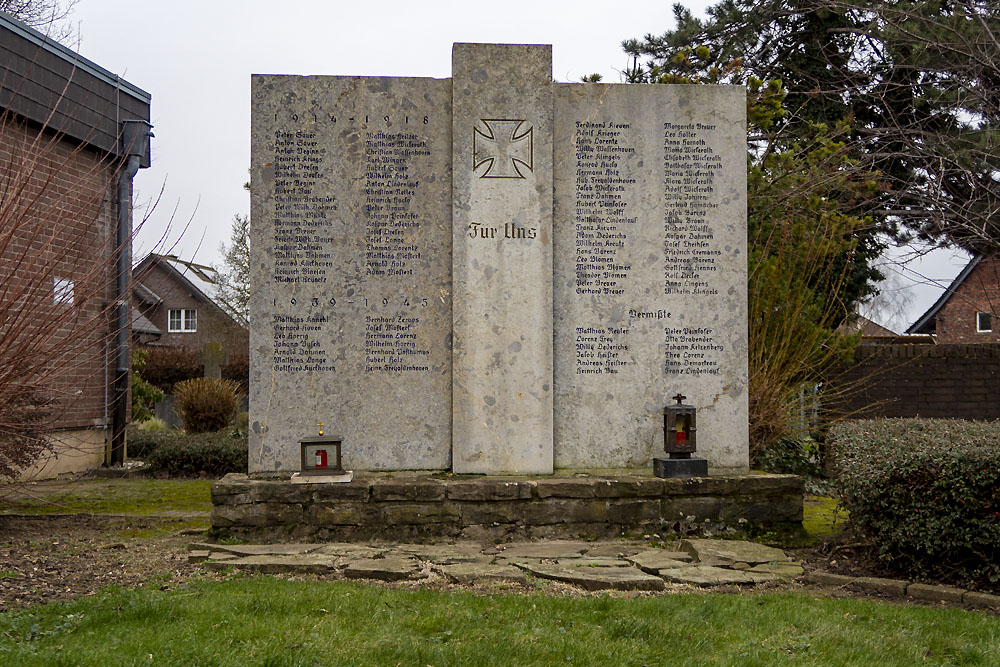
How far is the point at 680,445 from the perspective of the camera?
692cm

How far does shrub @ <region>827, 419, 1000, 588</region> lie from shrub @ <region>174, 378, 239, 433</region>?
35.7ft

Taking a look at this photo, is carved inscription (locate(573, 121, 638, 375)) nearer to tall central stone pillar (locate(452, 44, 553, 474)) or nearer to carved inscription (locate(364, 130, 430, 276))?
tall central stone pillar (locate(452, 44, 553, 474))

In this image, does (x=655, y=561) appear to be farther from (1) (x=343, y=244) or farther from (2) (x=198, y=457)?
(2) (x=198, y=457)

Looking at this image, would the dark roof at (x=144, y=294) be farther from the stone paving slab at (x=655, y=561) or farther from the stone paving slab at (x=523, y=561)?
the stone paving slab at (x=655, y=561)

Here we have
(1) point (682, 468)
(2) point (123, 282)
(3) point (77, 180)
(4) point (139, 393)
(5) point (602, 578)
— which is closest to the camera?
(5) point (602, 578)

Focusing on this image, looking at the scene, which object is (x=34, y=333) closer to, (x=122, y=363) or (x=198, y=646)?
(x=198, y=646)

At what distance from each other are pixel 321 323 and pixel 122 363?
6069 millimetres

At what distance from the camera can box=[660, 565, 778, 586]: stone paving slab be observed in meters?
5.53

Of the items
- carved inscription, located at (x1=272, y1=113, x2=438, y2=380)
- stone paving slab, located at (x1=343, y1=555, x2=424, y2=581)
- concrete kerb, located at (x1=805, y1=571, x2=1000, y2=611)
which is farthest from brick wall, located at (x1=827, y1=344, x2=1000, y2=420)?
stone paving slab, located at (x1=343, y1=555, x2=424, y2=581)

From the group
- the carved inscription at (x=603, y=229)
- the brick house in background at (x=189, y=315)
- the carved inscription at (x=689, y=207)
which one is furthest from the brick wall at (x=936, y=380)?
the brick house in background at (x=189, y=315)

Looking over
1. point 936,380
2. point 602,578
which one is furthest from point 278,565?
point 936,380

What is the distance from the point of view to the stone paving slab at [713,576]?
18.1 feet

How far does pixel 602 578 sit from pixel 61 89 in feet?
31.1

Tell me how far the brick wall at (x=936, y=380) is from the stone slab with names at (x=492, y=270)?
5976 mm
